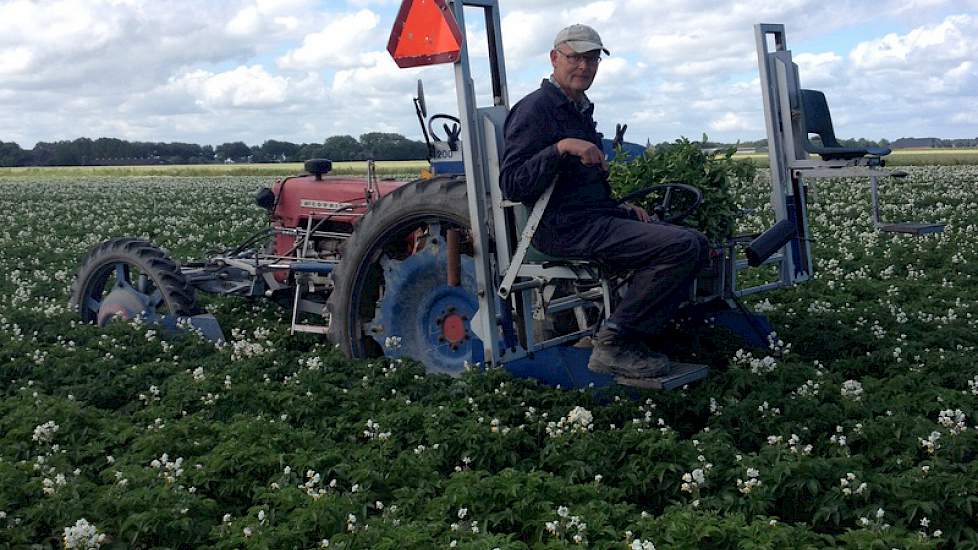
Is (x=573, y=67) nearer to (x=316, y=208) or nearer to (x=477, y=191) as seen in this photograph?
(x=477, y=191)

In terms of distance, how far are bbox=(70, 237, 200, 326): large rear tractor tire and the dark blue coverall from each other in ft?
14.7

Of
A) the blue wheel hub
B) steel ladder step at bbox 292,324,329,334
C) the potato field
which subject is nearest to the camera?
the potato field

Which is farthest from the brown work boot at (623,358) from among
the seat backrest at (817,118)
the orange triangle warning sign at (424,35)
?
the seat backrest at (817,118)

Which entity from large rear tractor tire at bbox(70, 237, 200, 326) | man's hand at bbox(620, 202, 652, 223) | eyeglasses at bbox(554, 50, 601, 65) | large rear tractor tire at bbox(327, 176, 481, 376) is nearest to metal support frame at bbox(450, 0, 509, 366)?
large rear tractor tire at bbox(327, 176, 481, 376)

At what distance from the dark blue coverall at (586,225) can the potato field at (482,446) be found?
0.74 meters

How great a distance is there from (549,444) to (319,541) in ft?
5.10

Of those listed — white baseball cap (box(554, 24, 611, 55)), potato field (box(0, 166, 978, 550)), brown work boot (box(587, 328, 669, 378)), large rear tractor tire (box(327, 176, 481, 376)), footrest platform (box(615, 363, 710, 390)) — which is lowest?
potato field (box(0, 166, 978, 550))

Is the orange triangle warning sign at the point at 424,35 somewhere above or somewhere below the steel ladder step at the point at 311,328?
above

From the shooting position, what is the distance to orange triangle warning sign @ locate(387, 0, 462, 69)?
6.42 m

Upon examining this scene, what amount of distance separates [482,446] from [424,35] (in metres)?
2.76

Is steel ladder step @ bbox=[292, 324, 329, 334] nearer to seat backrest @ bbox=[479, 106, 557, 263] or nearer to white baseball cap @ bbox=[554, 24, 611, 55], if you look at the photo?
seat backrest @ bbox=[479, 106, 557, 263]

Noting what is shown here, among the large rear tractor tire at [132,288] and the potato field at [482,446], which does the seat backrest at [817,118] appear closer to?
the potato field at [482,446]

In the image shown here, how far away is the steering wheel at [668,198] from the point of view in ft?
22.0

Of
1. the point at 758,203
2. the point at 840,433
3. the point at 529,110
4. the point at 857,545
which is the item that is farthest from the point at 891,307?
the point at 758,203
